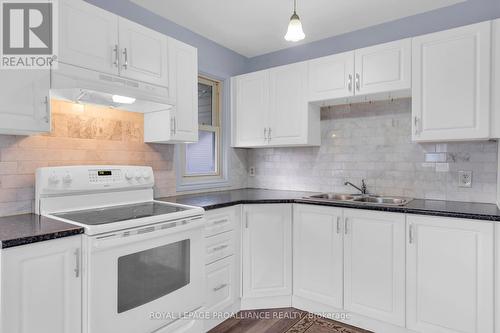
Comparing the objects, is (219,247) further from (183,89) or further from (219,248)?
(183,89)

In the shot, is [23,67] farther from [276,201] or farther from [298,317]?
[298,317]

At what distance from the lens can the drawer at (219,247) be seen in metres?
2.37

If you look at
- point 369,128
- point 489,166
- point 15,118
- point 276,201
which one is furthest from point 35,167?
point 489,166

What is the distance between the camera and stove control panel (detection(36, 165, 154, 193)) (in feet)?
6.17

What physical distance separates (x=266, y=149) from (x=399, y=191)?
1.51 m

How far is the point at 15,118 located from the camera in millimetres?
1607

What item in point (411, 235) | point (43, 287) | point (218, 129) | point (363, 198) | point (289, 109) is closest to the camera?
point (43, 287)

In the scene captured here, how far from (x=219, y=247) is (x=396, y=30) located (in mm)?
2446

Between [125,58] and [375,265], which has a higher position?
[125,58]

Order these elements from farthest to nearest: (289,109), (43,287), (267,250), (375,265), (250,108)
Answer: (250,108)
(289,109)
(267,250)
(375,265)
(43,287)

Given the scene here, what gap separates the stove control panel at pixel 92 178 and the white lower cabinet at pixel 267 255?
900 millimetres

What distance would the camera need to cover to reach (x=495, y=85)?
205 centimetres

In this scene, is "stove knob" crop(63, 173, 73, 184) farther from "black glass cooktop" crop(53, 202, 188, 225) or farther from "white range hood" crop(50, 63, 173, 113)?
"white range hood" crop(50, 63, 173, 113)

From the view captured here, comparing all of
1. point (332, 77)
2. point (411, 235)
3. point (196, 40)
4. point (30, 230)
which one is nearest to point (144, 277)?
point (30, 230)
